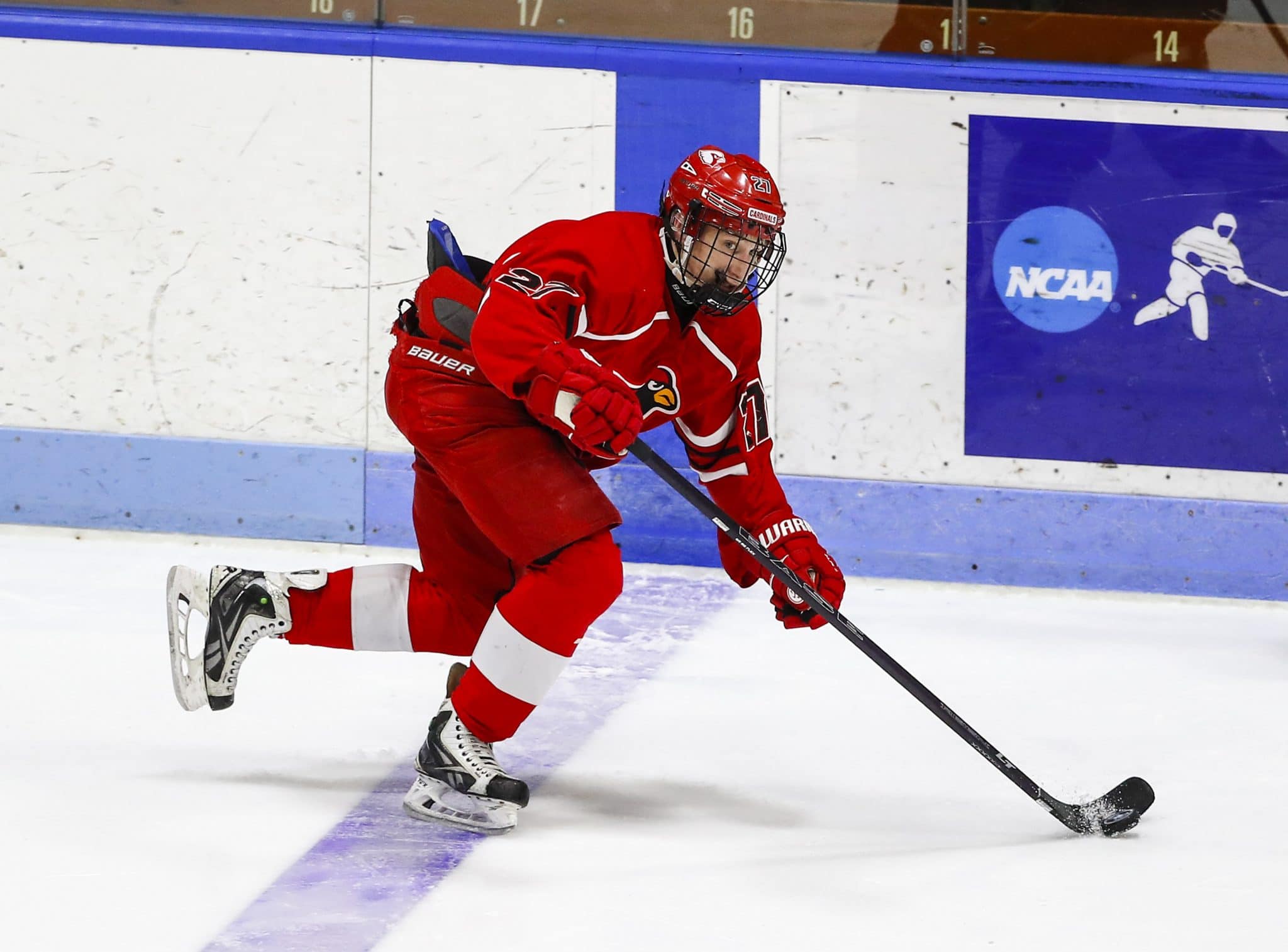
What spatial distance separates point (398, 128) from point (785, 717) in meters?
2.12

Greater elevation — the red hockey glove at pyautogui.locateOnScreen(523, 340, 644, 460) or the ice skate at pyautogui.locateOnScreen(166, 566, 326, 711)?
the red hockey glove at pyautogui.locateOnScreen(523, 340, 644, 460)

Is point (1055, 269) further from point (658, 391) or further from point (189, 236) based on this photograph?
point (189, 236)

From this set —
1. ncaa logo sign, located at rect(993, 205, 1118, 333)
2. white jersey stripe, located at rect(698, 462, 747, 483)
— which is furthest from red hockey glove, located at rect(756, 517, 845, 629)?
ncaa logo sign, located at rect(993, 205, 1118, 333)

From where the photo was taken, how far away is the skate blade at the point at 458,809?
2.12 m

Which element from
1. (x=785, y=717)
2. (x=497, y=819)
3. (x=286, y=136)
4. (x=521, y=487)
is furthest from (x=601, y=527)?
(x=286, y=136)

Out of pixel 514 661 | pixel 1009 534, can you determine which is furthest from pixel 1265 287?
pixel 514 661

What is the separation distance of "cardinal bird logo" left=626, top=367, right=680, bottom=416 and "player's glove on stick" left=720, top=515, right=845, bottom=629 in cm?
26

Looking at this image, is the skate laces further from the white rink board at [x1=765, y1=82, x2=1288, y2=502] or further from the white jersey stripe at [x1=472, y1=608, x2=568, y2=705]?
the white rink board at [x1=765, y1=82, x2=1288, y2=502]

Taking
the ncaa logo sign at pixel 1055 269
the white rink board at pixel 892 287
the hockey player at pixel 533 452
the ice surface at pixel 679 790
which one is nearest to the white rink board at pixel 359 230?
the white rink board at pixel 892 287

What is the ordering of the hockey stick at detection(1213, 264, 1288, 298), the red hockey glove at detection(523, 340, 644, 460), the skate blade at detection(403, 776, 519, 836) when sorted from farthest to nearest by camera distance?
the hockey stick at detection(1213, 264, 1288, 298)
the skate blade at detection(403, 776, 519, 836)
the red hockey glove at detection(523, 340, 644, 460)

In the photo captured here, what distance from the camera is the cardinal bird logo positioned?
2324 millimetres

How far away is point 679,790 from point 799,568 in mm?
399

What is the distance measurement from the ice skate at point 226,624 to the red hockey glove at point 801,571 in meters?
0.71

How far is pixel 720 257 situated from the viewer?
7.26ft
